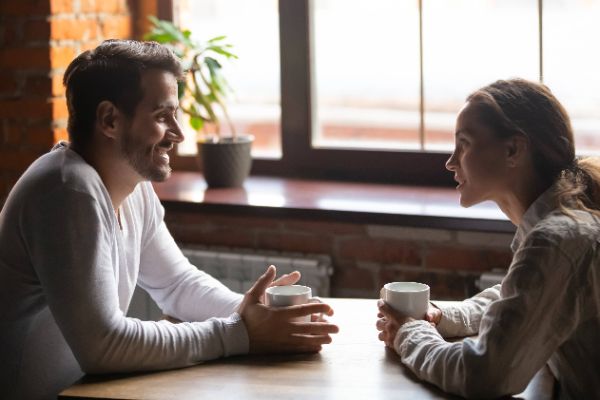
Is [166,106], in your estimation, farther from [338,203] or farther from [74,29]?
[74,29]

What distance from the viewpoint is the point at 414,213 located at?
2.86 meters

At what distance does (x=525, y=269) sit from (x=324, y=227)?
1476mm

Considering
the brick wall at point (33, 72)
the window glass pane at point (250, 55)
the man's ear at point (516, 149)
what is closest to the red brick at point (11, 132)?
the brick wall at point (33, 72)

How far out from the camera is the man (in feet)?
5.94

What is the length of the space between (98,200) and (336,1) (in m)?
1.65

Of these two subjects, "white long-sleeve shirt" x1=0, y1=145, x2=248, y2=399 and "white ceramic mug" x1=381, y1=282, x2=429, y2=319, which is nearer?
"white long-sleeve shirt" x1=0, y1=145, x2=248, y2=399

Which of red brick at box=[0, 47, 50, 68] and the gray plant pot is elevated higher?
red brick at box=[0, 47, 50, 68]

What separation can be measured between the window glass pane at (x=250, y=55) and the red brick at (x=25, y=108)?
64cm

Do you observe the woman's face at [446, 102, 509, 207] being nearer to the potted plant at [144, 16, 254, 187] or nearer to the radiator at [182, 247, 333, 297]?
the radiator at [182, 247, 333, 297]

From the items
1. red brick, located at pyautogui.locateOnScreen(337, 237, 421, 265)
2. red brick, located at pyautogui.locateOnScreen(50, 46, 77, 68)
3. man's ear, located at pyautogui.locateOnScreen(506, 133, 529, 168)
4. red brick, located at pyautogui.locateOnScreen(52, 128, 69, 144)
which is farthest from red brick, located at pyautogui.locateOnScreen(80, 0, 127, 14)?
man's ear, located at pyautogui.locateOnScreen(506, 133, 529, 168)

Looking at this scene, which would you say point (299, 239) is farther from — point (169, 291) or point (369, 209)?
point (169, 291)

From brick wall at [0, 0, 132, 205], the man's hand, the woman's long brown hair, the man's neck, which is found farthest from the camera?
brick wall at [0, 0, 132, 205]

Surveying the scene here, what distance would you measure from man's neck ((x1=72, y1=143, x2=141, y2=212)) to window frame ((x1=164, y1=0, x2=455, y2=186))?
1.37 metres

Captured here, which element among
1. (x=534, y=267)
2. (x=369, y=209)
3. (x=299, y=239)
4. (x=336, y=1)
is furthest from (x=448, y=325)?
(x=336, y=1)
